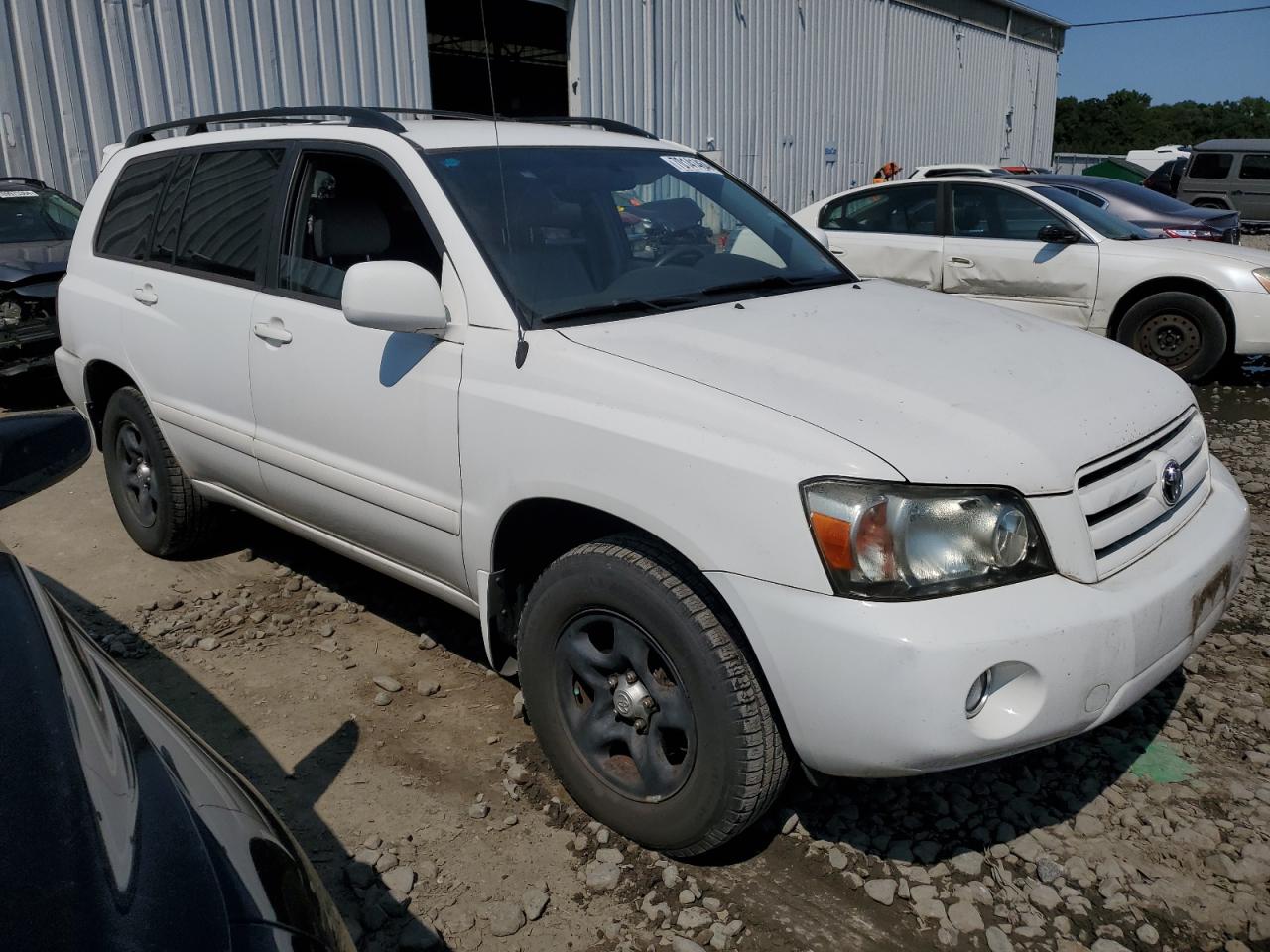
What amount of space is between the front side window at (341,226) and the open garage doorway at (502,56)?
1088 cm

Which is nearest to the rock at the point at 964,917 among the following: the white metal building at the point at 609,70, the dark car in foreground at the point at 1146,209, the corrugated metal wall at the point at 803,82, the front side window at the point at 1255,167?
the white metal building at the point at 609,70

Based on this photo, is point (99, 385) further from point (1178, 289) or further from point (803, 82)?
point (803, 82)

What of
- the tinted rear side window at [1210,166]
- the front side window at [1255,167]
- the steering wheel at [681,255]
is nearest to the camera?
the steering wheel at [681,255]

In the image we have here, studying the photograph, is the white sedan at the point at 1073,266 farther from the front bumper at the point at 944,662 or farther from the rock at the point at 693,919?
the rock at the point at 693,919

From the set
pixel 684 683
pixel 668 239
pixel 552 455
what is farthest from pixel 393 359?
pixel 684 683

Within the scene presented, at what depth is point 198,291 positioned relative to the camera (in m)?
3.70

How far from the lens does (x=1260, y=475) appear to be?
552 centimetres

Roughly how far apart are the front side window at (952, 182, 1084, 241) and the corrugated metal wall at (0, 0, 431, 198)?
21.0 ft

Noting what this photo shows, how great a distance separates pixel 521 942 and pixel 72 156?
9.32 m

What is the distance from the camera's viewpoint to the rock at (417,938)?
2.27 meters

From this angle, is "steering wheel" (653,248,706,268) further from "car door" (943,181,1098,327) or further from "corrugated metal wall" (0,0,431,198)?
"corrugated metal wall" (0,0,431,198)

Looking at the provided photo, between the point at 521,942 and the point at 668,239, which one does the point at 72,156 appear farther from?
the point at 521,942

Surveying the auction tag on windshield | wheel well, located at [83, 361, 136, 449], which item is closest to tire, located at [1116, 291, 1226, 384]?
the auction tag on windshield

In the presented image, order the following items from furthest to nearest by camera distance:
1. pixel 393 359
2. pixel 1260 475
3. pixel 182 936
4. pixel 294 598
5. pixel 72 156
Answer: pixel 72 156 < pixel 1260 475 < pixel 294 598 < pixel 393 359 < pixel 182 936
